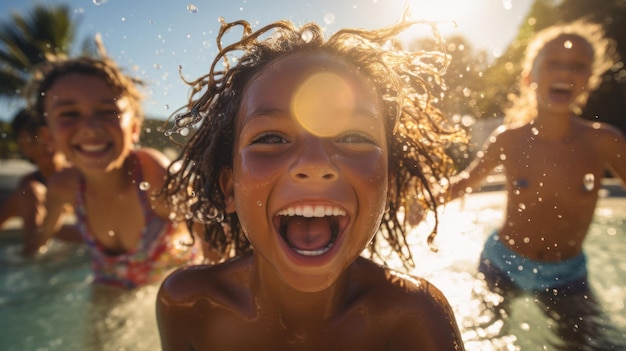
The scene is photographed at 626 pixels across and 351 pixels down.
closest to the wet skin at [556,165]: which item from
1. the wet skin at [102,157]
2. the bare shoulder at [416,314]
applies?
the bare shoulder at [416,314]

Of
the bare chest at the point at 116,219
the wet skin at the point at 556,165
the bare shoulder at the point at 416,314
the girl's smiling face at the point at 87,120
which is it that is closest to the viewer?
the bare shoulder at the point at 416,314

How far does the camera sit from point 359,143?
1.50 meters

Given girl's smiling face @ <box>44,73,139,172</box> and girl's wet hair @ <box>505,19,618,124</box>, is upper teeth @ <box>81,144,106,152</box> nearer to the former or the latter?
girl's smiling face @ <box>44,73,139,172</box>

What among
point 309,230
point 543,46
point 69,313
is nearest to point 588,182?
point 543,46

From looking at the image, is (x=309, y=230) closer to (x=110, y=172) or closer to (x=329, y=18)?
(x=329, y=18)

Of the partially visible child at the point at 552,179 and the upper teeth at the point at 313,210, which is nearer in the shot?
the upper teeth at the point at 313,210

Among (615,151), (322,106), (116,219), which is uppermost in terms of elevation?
(322,106)

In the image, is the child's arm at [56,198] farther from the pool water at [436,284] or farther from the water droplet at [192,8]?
the water droplet at [192,8]

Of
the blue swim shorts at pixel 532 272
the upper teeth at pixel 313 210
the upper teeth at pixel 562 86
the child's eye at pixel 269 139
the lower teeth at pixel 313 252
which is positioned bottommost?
the blue swim shorts at pixel 532 272

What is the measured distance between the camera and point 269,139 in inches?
60.0

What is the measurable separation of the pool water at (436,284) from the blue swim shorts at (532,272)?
15 cm

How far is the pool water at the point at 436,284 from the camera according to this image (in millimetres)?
2666

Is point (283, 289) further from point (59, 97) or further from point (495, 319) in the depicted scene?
point (59, 97)

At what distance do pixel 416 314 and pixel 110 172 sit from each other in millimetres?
2586
